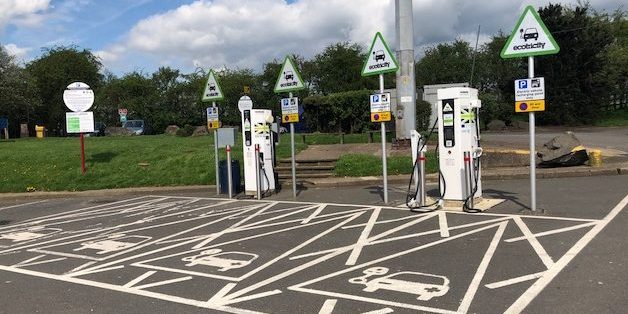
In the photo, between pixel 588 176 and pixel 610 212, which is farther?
pixel 588 176

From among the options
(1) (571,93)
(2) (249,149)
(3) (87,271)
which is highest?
(1) (571,93)

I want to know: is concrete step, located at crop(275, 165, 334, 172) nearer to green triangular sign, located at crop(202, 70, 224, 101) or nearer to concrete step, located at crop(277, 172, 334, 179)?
concrete step, located at crop(277, 172, 334, 179)

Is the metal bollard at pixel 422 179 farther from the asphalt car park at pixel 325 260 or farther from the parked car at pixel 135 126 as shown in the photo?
the parked car at pixel 135 126

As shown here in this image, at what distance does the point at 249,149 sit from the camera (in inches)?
496

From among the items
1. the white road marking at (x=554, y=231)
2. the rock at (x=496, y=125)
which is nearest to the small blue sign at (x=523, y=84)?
the white road marking at (x=554, y=231)

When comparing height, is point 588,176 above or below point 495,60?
below

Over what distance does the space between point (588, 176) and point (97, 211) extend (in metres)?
10.9

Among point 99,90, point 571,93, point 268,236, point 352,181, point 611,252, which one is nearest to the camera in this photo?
point 611,252

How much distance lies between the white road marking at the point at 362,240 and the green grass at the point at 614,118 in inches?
Result: 1446

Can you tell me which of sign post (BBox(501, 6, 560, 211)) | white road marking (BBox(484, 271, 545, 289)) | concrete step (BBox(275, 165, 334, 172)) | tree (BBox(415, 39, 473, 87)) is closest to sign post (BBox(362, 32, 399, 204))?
sign post (BBox(501, 6, 560, 211))

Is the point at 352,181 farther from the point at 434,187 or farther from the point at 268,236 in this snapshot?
the point at 268,236

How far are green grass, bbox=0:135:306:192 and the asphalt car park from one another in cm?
465

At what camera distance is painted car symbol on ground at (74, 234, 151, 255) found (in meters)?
7.73

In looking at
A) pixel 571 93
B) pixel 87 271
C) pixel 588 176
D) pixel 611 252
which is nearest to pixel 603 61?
pixel 571 93
